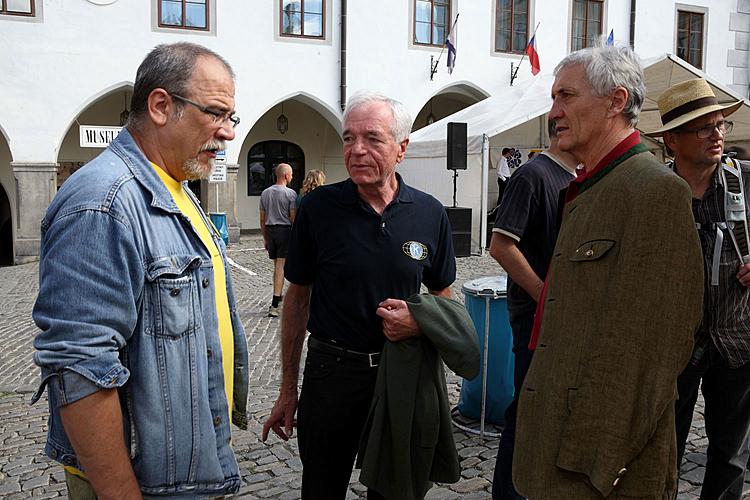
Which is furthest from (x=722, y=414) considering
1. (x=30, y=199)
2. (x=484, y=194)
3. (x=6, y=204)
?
(x=6, y=204)

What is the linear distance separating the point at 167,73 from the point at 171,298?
0.57 metres

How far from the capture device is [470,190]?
1458 centimetres

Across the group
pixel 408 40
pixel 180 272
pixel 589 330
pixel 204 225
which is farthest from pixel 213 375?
pixel 408 40

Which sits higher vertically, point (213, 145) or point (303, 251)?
point (213, 145)

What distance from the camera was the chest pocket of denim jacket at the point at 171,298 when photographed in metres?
1.64

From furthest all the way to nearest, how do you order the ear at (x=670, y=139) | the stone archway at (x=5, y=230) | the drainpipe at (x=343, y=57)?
the stone archway at (x=5, y=230) < the drainpipe at (x=343, y=57) < the ear at (x=670, y=139)

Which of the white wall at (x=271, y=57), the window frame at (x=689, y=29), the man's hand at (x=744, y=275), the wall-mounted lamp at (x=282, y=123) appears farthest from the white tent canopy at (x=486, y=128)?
the man's hand at (x=744, y=275)

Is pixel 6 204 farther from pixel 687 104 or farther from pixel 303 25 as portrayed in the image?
pixel 687 104

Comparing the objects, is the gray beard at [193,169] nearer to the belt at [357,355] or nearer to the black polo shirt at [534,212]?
the belt at [357,355]

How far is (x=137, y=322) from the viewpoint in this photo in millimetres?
1628

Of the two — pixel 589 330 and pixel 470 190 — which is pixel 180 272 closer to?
pixel 589 330

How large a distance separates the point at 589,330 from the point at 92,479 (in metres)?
1.20

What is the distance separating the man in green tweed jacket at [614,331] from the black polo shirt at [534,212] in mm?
998

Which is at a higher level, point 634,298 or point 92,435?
point 634,298
